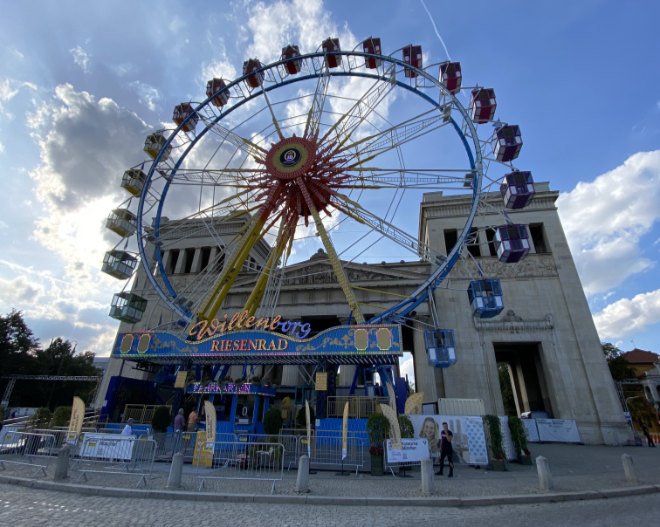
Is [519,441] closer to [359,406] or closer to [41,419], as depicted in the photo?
[359,406]

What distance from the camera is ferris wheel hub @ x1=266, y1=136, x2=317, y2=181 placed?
24.0 m

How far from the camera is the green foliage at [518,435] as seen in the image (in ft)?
55.5

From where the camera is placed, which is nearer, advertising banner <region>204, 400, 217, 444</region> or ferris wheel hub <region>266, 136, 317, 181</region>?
advertising banner <region>204, 400, 217, 444</region>

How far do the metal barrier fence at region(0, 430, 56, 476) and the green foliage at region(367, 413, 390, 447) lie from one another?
479 inches

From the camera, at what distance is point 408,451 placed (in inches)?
537

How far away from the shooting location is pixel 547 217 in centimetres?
3719

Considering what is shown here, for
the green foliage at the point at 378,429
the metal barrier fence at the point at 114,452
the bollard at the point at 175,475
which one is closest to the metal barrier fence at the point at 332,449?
the green foliage at the point at 378,429

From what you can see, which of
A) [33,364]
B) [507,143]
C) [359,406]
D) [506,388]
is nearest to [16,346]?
[33,364]

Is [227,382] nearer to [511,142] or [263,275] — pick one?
[263,275]

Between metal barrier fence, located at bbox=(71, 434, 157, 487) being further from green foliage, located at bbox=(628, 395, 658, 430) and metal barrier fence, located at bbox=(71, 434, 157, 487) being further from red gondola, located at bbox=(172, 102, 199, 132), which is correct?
green foliage, located at bbox=(628, 395, 658, 430)

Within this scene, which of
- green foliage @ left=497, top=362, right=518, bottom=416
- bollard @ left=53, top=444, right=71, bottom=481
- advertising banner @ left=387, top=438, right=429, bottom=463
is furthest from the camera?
green foliage @ left=497, top=362, right=518, bottom=416

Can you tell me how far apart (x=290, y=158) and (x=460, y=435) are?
19.2 m

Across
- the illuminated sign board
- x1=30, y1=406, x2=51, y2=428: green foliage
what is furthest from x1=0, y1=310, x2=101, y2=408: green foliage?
the illuminated sign board

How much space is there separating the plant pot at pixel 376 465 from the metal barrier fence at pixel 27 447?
1218cm
